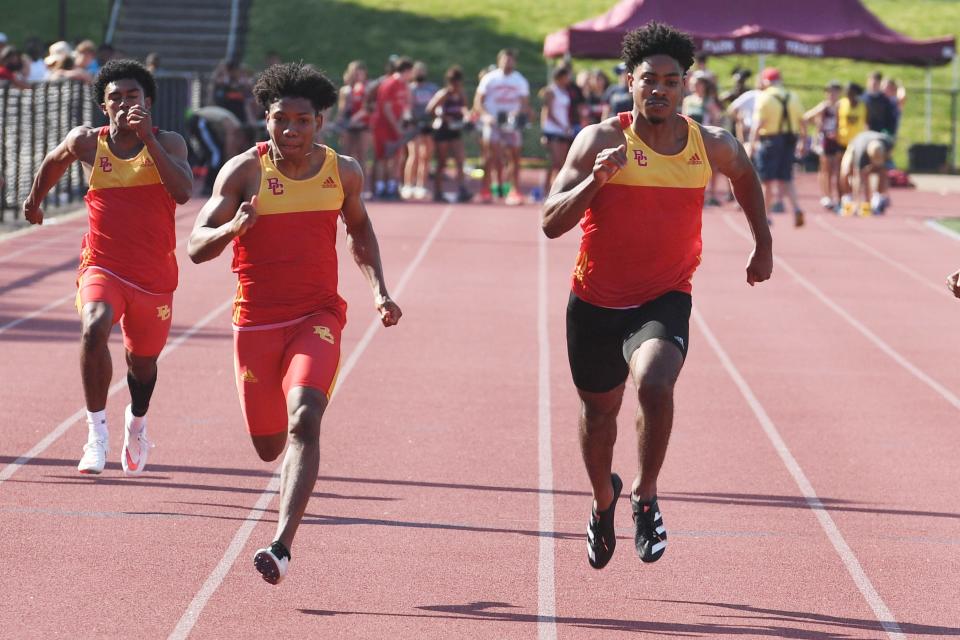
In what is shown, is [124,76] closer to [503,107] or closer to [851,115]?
[503,107]

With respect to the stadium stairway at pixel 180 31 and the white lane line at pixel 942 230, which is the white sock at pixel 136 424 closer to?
the white lane line at pixel 942 230

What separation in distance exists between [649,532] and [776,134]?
1628 centimetres

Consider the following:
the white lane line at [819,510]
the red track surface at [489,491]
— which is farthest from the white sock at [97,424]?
the white lane line at [819,510]

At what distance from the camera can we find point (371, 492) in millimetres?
7633

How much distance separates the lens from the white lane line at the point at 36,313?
12.4 m

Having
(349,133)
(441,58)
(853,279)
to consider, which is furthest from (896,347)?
(441,58)

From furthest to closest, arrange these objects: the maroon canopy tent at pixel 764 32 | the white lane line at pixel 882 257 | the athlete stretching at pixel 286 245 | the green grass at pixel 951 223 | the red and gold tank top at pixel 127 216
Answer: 1. the maroon canopy tent at pixel 764 32
2. the green grass at pixel 951 223
3. the white lane line at pixel 882 257
4. the red and gold tank top at pixel 127 216
5. the athlete stretching at pixel 286 245

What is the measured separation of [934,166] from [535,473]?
2742cm

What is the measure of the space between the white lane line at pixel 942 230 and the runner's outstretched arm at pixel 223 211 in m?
16.2

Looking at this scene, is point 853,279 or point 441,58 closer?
point 853,279

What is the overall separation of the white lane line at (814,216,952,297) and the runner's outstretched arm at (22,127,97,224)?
1016 cm

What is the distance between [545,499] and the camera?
760cm

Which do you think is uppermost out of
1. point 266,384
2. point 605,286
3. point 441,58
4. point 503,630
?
point 441,58

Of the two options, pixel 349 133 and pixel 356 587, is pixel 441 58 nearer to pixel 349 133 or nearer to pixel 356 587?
pixel 349 133
